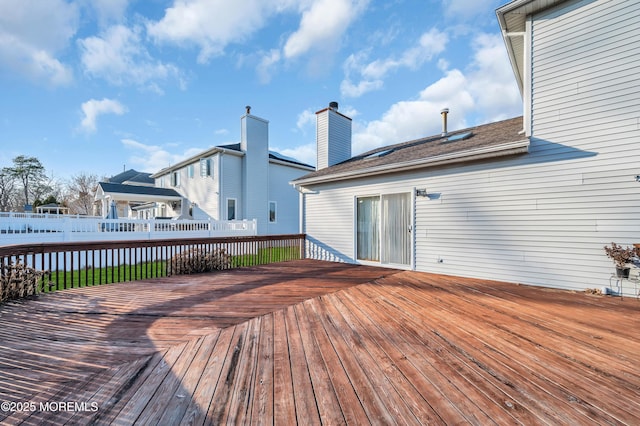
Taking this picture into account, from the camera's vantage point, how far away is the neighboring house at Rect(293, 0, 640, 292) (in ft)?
12.6

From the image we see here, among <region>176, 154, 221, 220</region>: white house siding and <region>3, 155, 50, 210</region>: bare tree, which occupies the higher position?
<region>3, 155, 50, 210</region>: bare tree

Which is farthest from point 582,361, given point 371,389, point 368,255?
point 368,255

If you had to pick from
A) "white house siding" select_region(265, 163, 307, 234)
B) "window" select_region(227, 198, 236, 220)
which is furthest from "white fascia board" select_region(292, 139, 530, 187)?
"white house siding" select_region(265, 163, 307, 234)

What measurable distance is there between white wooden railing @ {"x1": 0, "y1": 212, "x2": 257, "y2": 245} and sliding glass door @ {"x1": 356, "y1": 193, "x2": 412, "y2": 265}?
21.6 feet

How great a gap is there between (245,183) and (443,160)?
10.2 meters

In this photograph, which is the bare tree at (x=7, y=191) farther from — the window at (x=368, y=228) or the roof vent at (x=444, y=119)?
the roof vent at (x=444, y=119)

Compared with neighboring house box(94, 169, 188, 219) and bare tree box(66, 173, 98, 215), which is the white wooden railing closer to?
neighboring house box(94, 169, 188, 219)

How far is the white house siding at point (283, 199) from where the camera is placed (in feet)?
46.9

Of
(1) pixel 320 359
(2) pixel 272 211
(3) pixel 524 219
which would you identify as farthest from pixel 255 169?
(1) pixel 320 359

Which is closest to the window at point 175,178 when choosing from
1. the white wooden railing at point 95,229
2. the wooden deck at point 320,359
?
the white wooden railing at point 95,229

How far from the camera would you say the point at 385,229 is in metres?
6.19

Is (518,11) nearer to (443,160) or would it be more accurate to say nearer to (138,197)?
(443,160)

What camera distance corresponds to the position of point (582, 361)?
1996 mm

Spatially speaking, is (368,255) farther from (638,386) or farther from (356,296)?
(638,386)
